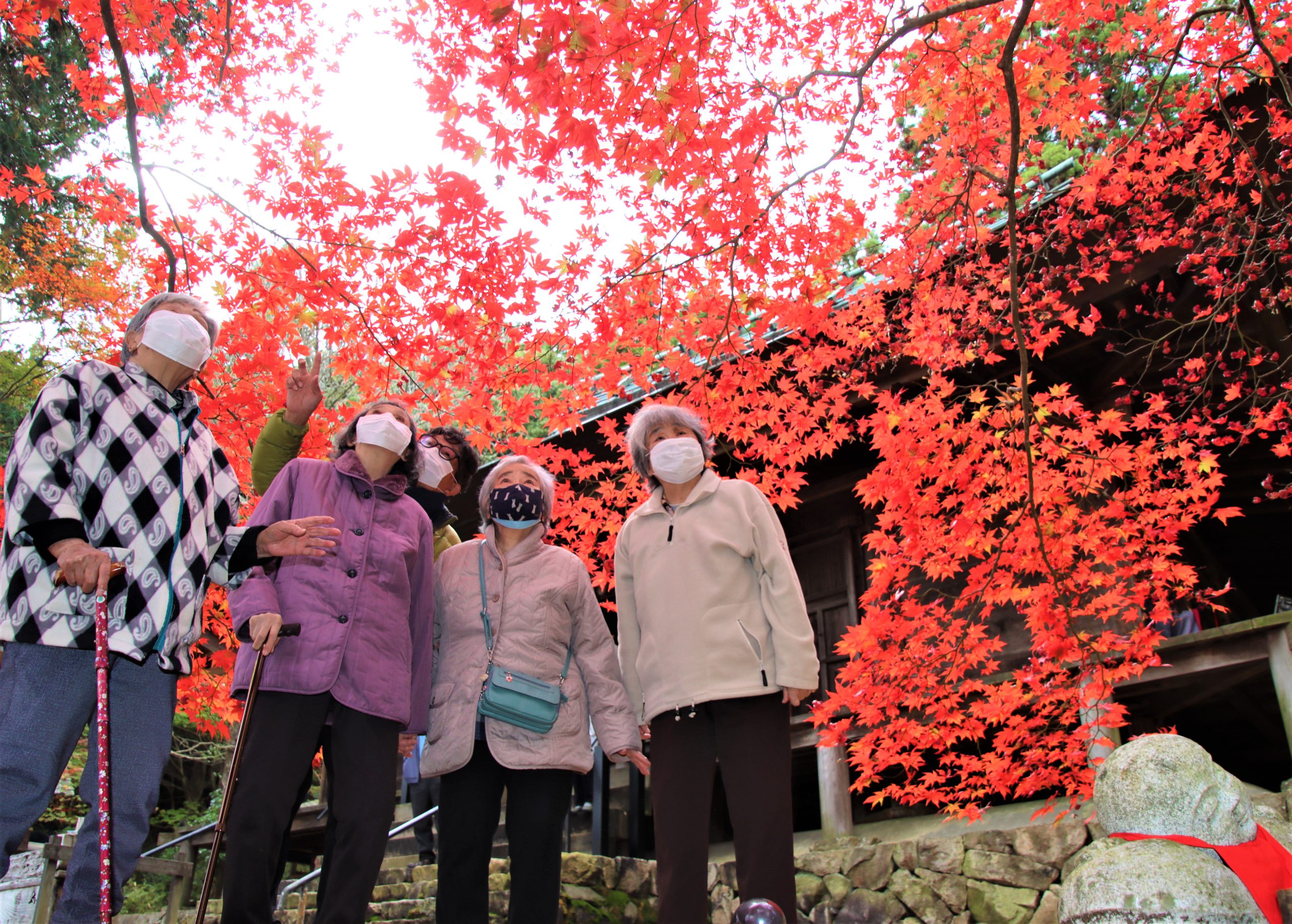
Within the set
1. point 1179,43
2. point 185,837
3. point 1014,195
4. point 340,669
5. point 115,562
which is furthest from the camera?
point 185,837

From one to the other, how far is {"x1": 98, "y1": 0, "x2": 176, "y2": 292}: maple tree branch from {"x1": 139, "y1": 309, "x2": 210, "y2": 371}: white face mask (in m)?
1.47

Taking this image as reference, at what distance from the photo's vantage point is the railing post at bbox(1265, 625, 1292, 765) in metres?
4.85

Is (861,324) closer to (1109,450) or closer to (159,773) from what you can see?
(1109,450)

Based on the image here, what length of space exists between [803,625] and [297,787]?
64.3 inches

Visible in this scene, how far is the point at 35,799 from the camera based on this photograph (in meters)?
2.10

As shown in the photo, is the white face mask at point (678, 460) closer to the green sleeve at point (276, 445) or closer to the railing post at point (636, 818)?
the green sleeve at point (276, 445)

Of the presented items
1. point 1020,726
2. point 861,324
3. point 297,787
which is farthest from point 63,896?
point 861,324

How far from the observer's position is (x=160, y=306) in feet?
8.91

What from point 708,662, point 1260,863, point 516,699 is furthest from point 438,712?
point 1260,863

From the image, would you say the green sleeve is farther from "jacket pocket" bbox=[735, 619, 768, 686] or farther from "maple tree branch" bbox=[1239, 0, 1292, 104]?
"maple tree branch" bbox=[1239, 0, 1292, 104]

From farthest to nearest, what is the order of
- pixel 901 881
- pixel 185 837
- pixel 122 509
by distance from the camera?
pixel 185 837, pixel 901 881, pixel 122 509

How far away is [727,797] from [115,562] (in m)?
1.92

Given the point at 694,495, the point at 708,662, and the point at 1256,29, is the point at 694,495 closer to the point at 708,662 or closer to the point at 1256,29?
the point at 708,662

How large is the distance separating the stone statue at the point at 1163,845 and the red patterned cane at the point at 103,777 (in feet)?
7.25
